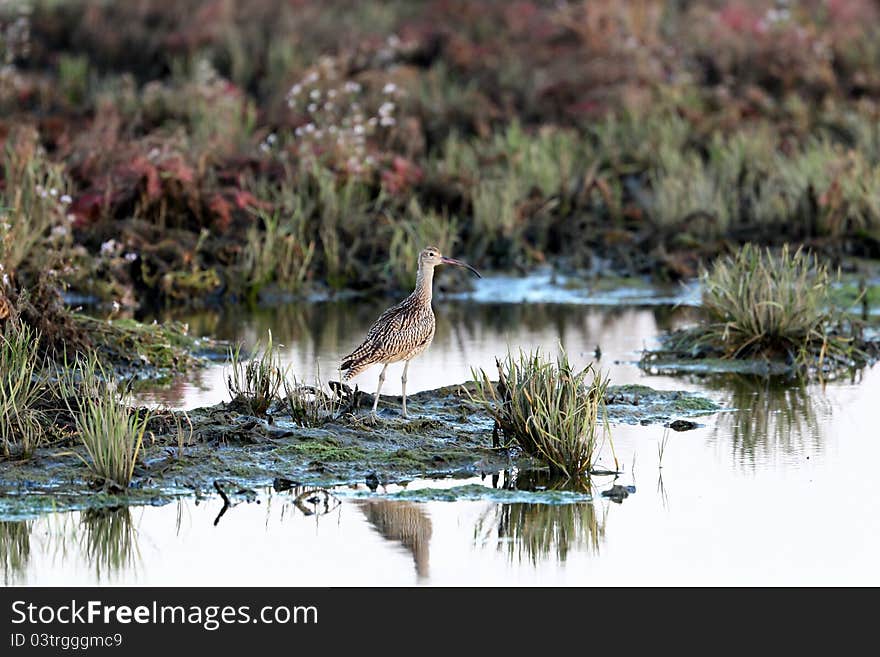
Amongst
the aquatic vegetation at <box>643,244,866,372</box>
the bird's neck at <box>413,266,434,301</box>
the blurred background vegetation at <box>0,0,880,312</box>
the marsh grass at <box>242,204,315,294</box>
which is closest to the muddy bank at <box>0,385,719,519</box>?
the bird's neck at <box>413,266,434,301</box>

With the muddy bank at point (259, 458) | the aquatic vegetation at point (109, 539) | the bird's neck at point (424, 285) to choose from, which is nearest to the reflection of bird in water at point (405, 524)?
the muddy bank at point (259, 458)

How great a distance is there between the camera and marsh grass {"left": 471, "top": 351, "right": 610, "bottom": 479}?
992cm

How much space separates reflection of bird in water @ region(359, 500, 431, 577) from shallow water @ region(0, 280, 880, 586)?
0.01m

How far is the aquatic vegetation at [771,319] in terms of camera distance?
13703 mm

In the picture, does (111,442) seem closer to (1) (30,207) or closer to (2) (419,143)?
(1) (30,207)

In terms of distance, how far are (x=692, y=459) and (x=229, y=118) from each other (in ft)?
41.8

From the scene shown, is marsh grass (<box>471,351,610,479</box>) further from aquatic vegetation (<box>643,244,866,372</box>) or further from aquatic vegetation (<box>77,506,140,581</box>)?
aquatic vegetation (<box>643,244,866,372</box>)

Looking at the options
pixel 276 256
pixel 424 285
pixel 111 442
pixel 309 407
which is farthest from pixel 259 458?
pixel 276 256

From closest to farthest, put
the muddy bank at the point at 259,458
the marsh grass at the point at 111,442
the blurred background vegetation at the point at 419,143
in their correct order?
1. the marsh grass at the point at 111,442
2. the muddy bank at the point at 259,458
3. the blurred background vegetation at the point at 419,143

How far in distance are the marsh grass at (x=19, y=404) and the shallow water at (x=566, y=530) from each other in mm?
1079

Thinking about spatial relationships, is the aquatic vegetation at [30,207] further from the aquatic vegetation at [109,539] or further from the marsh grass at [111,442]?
the aquatic vegetation at [109,539]

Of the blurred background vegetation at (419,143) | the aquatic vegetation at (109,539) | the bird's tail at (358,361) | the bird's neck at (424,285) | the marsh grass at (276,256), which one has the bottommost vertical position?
the aquatic vegetation at (109,539)

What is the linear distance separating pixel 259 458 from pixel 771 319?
5188 millimetres

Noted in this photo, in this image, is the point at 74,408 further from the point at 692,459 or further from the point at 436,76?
the point at 436,76
